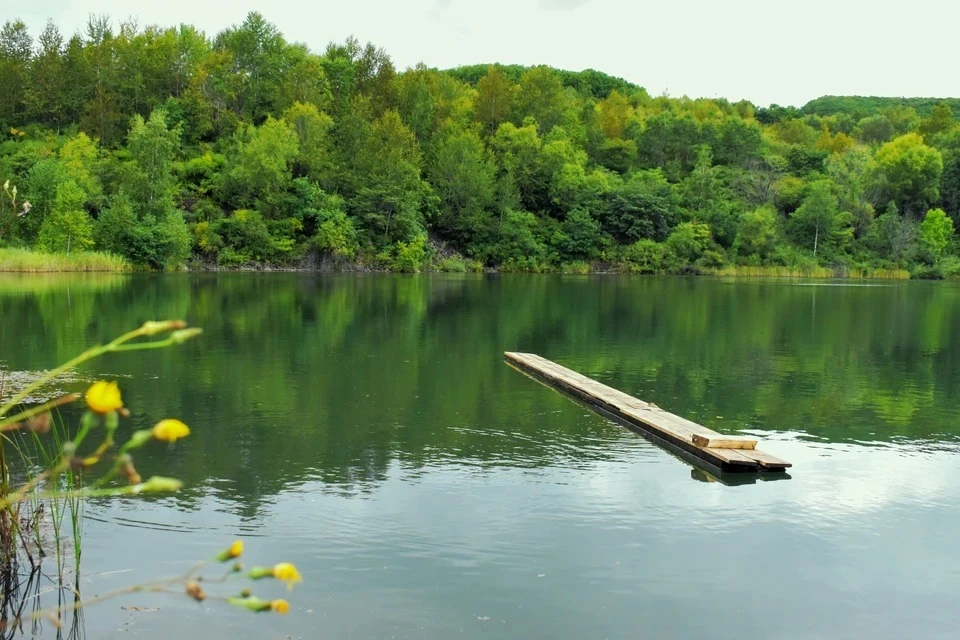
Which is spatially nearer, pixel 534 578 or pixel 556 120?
pixel 534 578

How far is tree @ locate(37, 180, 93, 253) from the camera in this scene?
56594mm

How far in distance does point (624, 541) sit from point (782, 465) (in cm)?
371

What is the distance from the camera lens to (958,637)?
7.13 meters

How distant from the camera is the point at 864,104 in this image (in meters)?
153

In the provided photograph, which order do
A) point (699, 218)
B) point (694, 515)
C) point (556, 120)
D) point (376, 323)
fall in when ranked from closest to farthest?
point (694, 515) < point (376, 323) < point (699, 218) < point (556, 120)

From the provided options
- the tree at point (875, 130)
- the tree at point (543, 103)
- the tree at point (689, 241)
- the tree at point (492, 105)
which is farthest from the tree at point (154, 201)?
the tree at point (875, 130)

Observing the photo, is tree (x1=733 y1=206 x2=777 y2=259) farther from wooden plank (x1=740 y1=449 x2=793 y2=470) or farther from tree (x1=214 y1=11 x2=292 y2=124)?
wooden plank (x1=740 y1=449 x2=793 y2=470)

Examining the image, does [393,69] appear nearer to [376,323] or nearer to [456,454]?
[376,323]

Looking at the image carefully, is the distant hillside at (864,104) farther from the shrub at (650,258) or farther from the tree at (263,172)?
the tree at (263,172)

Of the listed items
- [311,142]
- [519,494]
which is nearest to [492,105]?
[311,142]

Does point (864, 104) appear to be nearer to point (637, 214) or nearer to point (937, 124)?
point (937, 124)

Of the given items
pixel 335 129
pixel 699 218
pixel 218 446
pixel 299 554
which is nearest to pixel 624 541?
pixel 299 554

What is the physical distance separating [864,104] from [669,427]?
157992 millimetres

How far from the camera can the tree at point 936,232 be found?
84.9 metres
